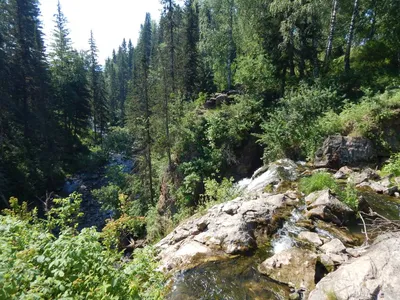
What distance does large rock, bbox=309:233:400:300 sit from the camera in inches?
137

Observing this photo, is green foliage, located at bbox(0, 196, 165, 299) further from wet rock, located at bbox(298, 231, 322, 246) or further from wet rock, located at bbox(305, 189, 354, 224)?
wet rock, located at bbox(305, 189, 354, 224)

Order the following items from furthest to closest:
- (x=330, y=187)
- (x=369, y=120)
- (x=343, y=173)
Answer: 1. (x=369, y=120)
2. (x=343, y=173)
3. (x=330, y=187)

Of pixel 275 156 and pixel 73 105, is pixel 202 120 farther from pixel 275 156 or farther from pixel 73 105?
pixel 73 105

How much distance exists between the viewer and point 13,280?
200cm

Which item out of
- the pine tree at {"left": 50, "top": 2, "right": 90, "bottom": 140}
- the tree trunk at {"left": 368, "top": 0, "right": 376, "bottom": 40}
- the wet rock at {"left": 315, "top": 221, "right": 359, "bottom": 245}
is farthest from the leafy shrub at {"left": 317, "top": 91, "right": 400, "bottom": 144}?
the pine tree at {"left": 50, "top": 2, "right": 90, "bottom": 140}

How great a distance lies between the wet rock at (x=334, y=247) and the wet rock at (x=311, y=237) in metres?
0.24

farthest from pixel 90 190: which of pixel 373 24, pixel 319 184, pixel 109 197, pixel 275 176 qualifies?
pixel 373 24

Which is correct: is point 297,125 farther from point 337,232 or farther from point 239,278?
point 239,278

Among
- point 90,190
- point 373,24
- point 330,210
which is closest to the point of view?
point 330,210

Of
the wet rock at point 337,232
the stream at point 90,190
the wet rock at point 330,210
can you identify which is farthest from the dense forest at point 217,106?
the wet rock at point 337,232

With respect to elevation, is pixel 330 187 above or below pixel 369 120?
below

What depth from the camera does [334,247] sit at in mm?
5434

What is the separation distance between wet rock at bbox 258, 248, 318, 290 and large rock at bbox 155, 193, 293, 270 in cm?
86

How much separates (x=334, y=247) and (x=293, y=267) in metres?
1.11
